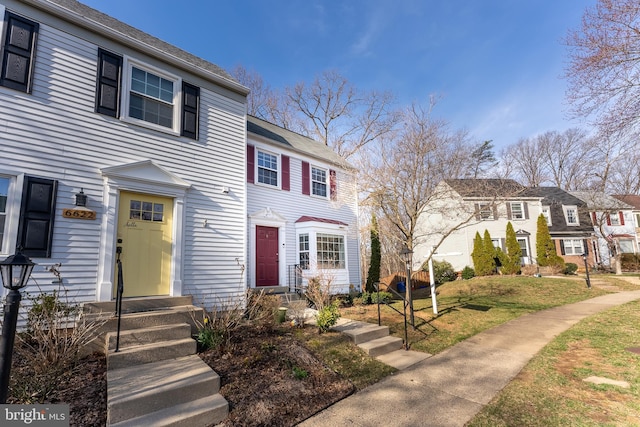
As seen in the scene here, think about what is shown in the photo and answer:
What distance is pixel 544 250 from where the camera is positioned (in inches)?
753

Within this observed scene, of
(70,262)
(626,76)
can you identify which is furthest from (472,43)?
(70,262)

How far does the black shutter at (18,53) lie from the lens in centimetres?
489

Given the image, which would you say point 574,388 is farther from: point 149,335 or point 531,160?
point 531,160

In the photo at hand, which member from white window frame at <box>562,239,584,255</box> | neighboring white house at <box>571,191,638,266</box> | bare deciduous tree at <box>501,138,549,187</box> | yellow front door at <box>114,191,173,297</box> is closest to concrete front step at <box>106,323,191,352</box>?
yellow front door at <box>114,191,173,297</box>

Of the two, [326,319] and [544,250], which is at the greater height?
[544,250]

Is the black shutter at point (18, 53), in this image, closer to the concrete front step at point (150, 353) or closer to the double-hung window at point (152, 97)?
the double-hung window at point (152, 97)

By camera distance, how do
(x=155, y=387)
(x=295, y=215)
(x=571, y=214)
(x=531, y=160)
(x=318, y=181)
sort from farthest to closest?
(x=531, y=160), (x=571, y=214), (x=318, y=181), (x=295, y=215), (x=155, y=387)

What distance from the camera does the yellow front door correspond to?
572cm

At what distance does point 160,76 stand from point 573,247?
2813cm

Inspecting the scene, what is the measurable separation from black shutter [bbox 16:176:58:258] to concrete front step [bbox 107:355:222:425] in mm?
2657

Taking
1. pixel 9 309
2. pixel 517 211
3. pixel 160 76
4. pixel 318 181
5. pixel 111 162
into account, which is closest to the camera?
pixel 9 309

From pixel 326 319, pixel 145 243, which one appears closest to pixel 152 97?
pixel 145 243

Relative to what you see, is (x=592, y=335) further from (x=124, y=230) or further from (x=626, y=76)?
(x=124, y=230)

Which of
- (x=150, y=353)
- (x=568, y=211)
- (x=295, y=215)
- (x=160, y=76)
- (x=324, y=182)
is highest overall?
(x=160, y=76)
